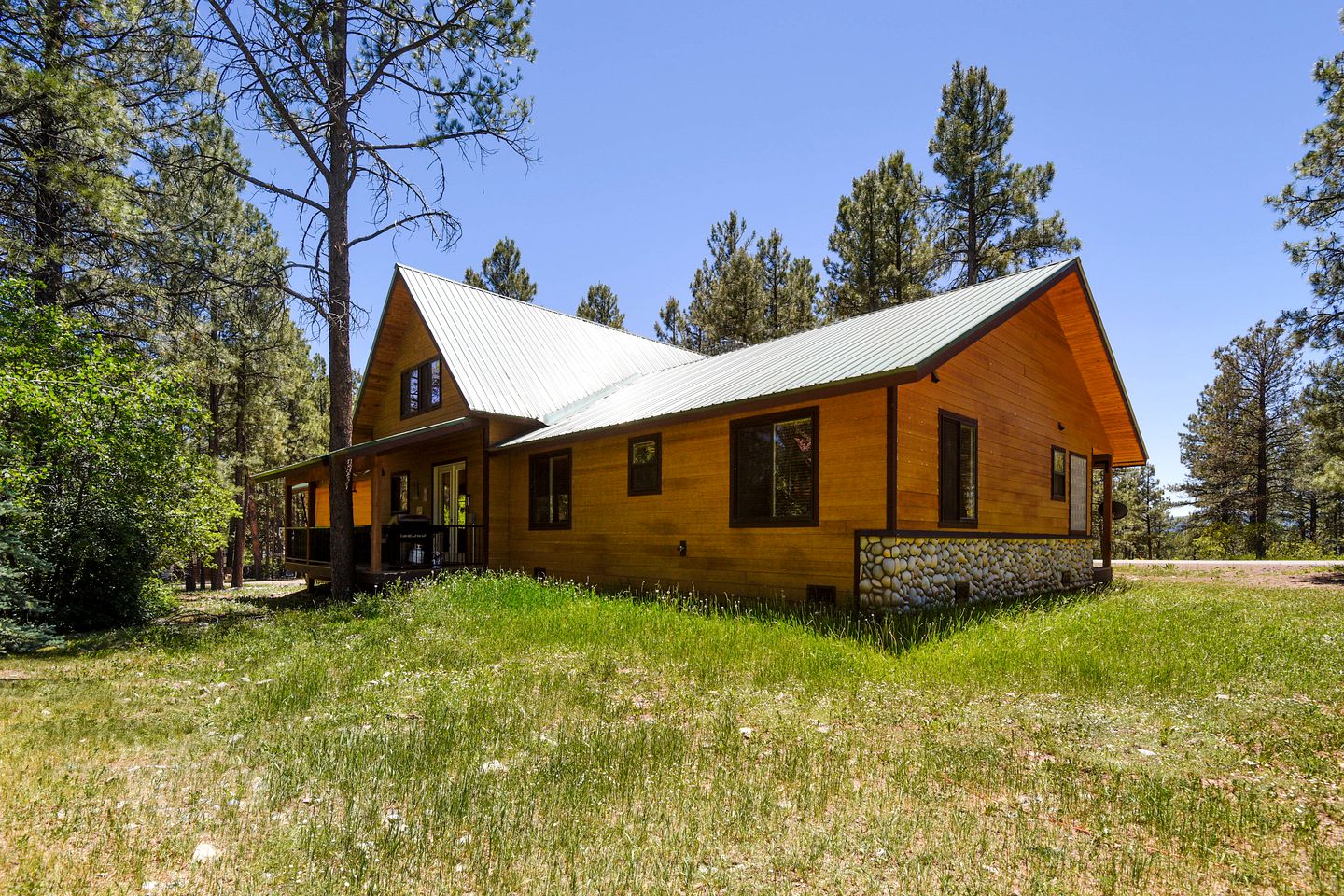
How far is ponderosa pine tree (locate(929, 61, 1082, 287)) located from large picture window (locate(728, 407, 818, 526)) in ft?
55.1

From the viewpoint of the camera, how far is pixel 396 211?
14.8 m

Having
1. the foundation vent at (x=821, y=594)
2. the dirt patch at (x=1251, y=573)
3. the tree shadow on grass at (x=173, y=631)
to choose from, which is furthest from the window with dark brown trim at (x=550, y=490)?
the dirt patch at (x=1251, y=573)

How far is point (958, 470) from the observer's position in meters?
10.9

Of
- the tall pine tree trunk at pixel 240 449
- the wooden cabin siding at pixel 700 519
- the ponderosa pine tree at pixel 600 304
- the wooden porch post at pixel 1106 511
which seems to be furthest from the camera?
the ponderosa pine tree at pixel 600 304

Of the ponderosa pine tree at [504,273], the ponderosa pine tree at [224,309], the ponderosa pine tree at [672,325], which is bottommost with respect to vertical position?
the ponderosa pine tree at [224,309]

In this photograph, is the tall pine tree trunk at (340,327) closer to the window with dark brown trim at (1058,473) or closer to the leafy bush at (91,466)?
the leafy bush at (91,466)

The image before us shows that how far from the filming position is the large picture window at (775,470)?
33.4ft

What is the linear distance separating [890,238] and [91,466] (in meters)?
22.4

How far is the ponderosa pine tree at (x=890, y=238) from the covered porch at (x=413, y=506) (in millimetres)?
15431

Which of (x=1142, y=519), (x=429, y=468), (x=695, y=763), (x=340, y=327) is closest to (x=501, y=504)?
(x=429, y=468)

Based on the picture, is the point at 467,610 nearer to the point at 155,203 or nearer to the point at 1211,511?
the point at 155,203

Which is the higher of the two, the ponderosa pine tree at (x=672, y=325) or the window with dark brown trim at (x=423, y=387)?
the ponderosa pine tree at (x=672, y=325)

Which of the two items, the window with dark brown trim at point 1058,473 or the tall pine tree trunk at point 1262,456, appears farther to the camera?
the tall pine tree trunk at point 1262,456

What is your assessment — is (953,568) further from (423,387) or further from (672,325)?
(672,325)
